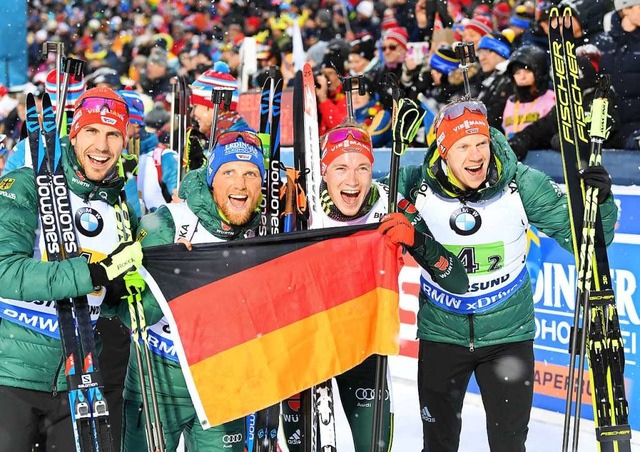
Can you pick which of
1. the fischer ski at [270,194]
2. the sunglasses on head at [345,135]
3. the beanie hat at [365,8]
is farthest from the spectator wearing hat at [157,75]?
the sunglasses on head at [345,135]

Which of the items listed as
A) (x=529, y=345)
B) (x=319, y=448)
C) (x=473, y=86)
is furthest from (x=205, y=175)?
(x=473, y=86)

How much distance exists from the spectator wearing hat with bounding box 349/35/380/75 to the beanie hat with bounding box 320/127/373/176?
617cm

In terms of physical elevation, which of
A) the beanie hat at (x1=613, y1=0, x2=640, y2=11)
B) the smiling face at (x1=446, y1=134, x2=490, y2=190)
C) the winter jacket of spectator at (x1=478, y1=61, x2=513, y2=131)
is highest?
the beanie hat at (x1=613, y1=0, x2=640, y2=11)

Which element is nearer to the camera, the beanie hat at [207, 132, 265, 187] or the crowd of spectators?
the beanie hat at [207, 132, 265, 187]

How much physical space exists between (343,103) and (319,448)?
5.63 m

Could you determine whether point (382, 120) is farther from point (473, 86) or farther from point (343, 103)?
point (473, 86)

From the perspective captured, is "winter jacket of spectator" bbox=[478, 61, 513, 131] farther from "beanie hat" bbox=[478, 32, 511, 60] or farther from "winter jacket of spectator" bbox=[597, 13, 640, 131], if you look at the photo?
"winter jacket of spectator" bbox=[597, 13, 640, 131]

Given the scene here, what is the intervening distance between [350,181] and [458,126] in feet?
2.04

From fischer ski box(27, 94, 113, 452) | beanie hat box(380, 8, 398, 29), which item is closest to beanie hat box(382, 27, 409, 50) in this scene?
beanie hat box(380, 8, 398, 29)

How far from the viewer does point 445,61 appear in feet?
29.4

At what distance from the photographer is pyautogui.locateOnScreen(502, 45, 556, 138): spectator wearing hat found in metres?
7.88

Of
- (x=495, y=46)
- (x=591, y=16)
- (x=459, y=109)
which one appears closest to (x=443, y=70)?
(x=495, y=46)

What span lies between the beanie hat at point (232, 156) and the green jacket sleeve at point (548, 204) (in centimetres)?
138

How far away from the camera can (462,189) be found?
15.6 ft
